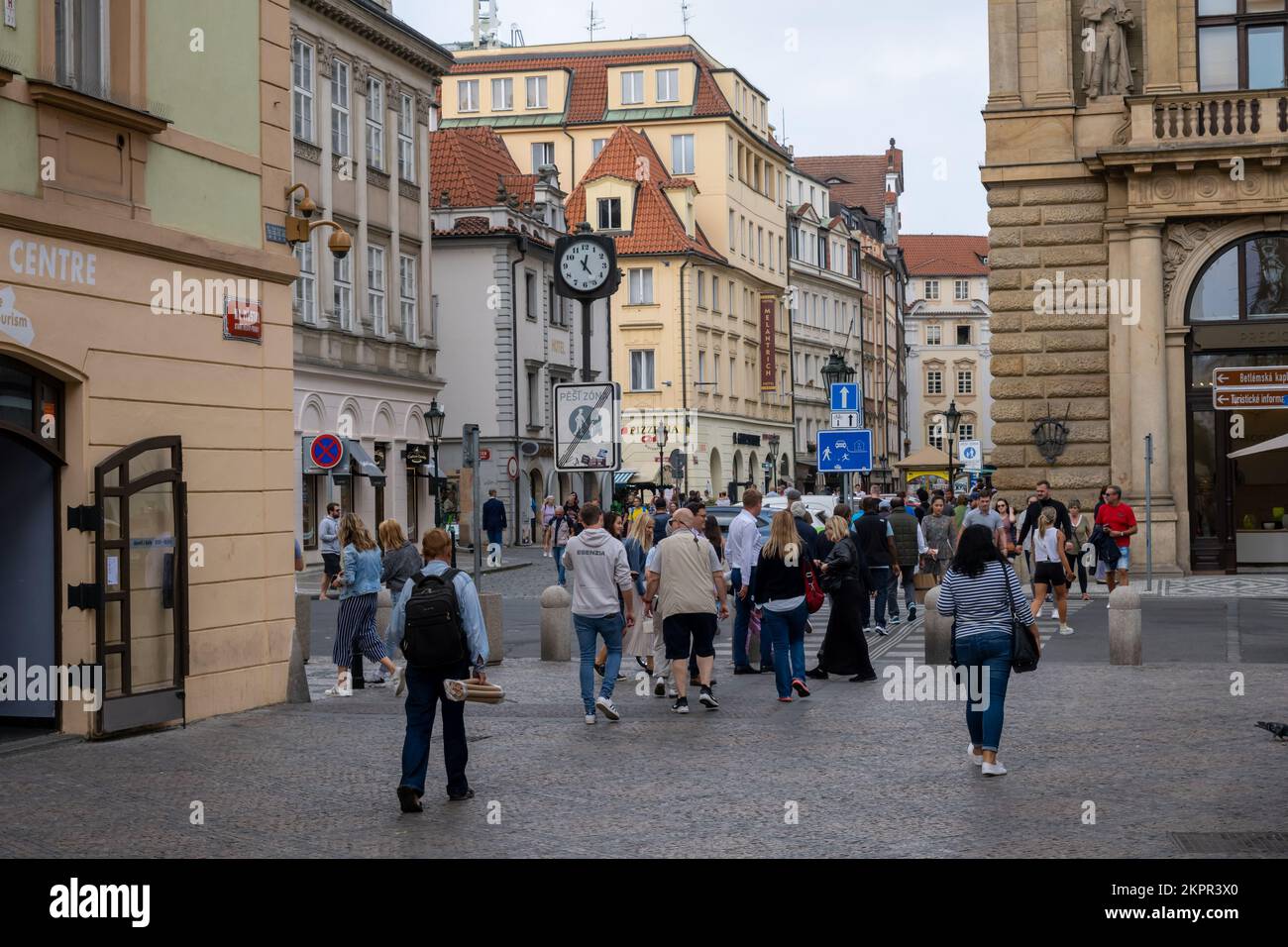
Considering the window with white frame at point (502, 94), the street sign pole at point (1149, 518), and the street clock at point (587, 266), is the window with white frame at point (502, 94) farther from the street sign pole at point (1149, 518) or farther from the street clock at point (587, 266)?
the street clock at point (587, 266)

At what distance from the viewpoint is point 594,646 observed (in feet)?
51.7

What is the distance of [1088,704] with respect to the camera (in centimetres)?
1612

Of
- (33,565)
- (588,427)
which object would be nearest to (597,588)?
(588,427)

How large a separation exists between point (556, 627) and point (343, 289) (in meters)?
26.5

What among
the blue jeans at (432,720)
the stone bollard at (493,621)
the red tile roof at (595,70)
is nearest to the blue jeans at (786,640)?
the stone bollard at (493,621)

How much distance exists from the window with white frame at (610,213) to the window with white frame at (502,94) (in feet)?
29.6

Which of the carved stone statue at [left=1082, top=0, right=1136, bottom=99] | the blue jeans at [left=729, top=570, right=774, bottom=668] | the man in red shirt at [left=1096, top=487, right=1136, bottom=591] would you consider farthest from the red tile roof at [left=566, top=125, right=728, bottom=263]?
the blue jeans at [left=729, top=570, right=774, bottom=668]

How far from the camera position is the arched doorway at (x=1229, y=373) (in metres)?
32.5

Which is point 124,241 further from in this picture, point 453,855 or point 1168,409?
point 1168,409
